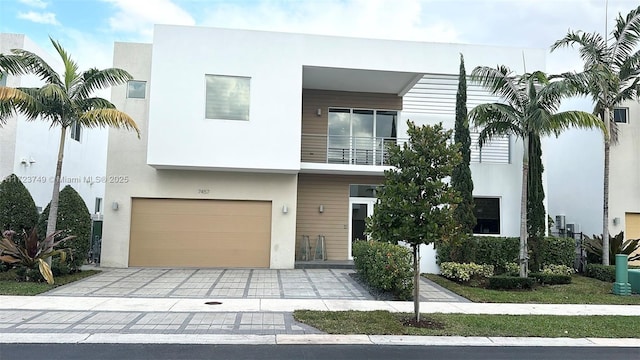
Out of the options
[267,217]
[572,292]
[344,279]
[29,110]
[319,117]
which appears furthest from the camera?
[319,117]

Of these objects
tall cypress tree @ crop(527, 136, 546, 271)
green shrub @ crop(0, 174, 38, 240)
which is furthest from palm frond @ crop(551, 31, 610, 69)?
green shrub @ crop(0, 174, 38, 240)

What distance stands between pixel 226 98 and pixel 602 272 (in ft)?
41.0

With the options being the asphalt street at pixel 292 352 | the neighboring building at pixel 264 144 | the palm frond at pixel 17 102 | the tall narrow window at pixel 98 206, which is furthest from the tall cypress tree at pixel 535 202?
the tall narrow window at pixel 98 206

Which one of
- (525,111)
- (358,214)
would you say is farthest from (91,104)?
(525,111)

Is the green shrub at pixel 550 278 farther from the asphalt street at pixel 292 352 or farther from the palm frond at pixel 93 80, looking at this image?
the palm frond at pixel 93 80

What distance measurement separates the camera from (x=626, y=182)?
53.6 feet

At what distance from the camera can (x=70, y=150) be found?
59.6 feet

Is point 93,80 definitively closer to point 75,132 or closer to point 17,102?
point 17,102

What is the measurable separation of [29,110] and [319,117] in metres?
8.91

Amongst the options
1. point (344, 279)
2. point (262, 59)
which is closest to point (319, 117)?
point (262, 59)

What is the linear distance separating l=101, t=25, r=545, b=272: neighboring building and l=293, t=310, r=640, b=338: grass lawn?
584 centimetres

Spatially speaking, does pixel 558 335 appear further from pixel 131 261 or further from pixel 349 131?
pixel 131 261

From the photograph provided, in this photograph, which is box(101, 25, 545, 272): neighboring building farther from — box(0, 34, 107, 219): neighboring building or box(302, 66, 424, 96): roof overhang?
box(0, 34, 107, 219): neighboring building

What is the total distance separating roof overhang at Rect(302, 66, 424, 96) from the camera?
14633 millimetres
